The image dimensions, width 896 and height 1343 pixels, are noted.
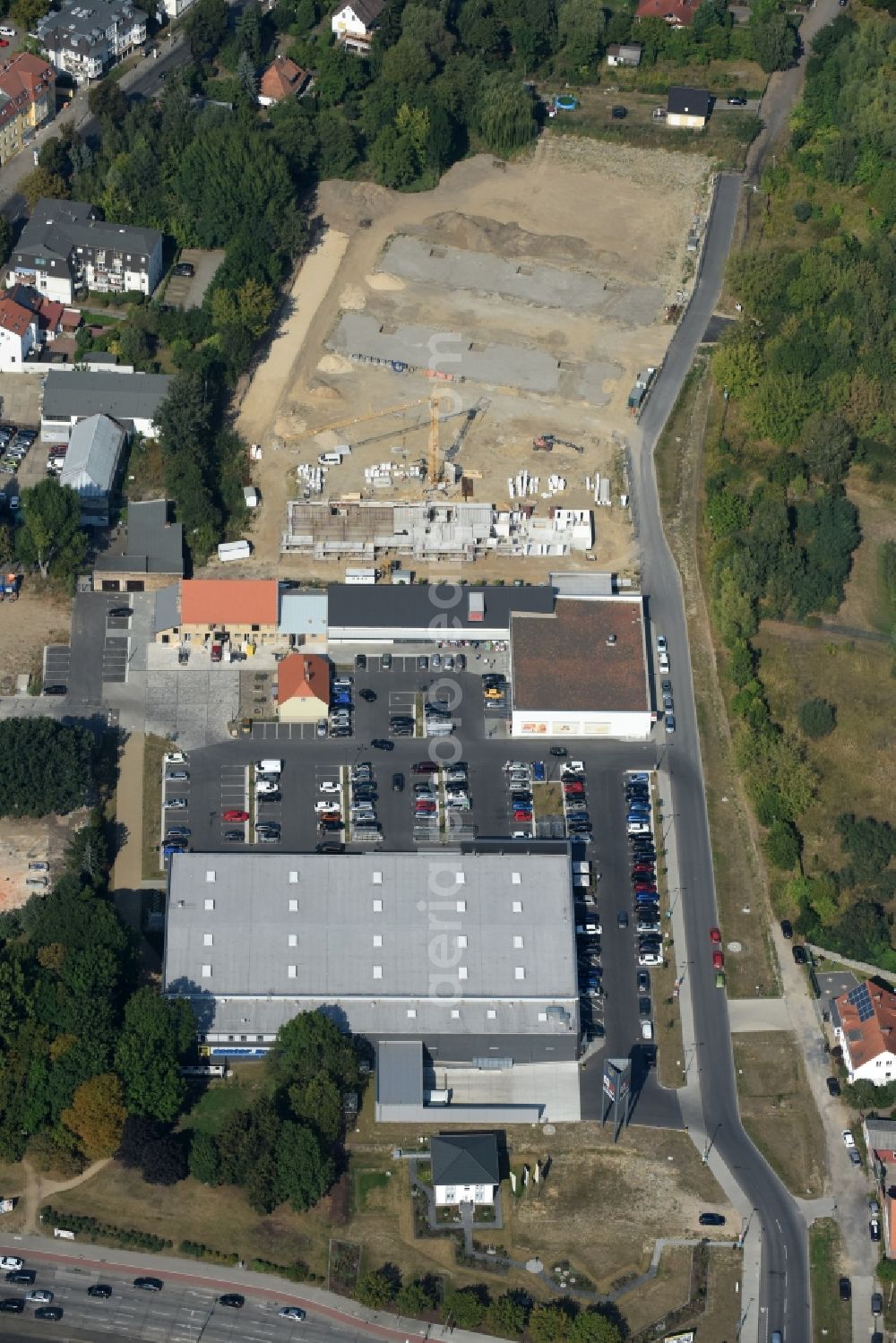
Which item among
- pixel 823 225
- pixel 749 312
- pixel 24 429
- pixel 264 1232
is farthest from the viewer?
pixel 823 225

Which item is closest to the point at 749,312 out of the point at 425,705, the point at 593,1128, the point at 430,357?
the point at 430,357

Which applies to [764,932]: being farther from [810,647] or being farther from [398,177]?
[398,177]

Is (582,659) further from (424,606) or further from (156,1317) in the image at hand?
(156,1317)

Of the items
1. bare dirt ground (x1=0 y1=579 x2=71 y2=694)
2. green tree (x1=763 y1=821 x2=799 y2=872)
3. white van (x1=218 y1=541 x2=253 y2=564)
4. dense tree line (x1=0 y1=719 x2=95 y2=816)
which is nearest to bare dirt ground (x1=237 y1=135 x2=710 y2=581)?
white van (x1=218 y1=541 x2=253 y2=564)

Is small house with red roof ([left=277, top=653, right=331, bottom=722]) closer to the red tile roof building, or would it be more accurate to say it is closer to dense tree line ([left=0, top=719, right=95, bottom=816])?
dense tree line ([left=0, top=719, right=95, bottom=816])

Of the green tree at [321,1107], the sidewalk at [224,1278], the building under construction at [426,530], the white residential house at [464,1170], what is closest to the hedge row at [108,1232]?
the sidewalk at [224,1278]

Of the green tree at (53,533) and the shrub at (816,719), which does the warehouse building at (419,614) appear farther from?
the shrub at (816,719)
